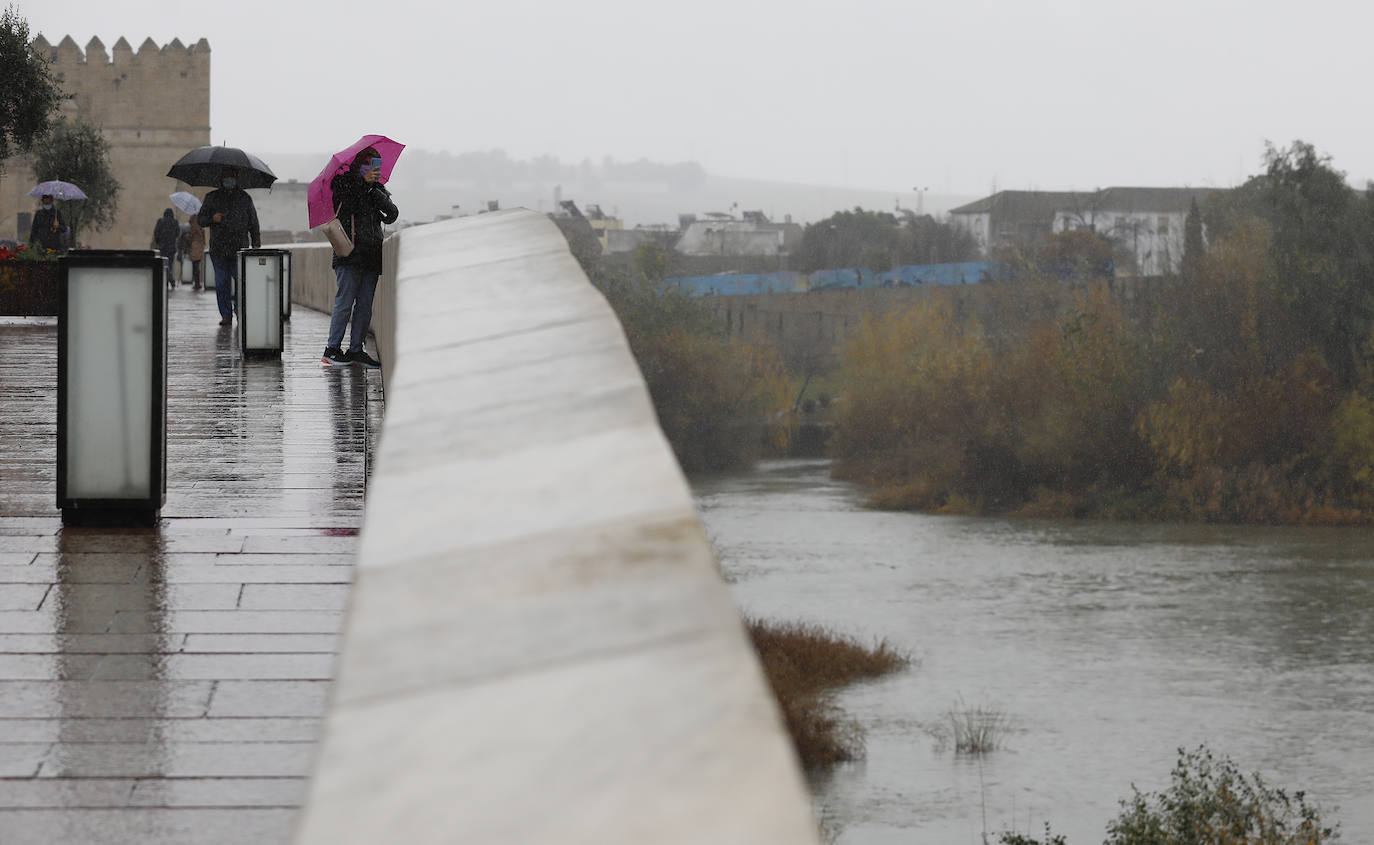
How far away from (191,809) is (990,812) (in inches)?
961

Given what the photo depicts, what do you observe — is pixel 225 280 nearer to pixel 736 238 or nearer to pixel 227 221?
pixel 227 221

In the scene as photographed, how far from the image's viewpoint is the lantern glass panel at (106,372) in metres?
4.83

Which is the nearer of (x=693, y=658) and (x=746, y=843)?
(x=746, y=843)

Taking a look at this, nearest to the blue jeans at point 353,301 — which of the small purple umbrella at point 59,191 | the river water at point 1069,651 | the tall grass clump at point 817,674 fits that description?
the river water at point 1069,651

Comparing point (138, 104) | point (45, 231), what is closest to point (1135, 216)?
point (138, 104)

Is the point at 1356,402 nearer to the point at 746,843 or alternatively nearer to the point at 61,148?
the point at 61,148

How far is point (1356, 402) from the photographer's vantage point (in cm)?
5625

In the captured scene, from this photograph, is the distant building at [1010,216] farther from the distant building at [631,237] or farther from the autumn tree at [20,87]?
the autumn tree at [20,87]

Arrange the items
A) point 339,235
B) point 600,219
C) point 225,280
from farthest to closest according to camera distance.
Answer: point 600,219 < point 225,280 < point 339,235

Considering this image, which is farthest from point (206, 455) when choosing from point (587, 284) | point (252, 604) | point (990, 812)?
point (990, 812)

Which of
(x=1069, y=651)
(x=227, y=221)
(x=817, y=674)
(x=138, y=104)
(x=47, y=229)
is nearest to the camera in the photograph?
(x=227, y=221)

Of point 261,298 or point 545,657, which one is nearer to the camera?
point 545,657

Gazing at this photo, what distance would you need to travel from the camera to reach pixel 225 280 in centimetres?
1455

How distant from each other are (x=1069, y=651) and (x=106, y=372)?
3409 centimetres
